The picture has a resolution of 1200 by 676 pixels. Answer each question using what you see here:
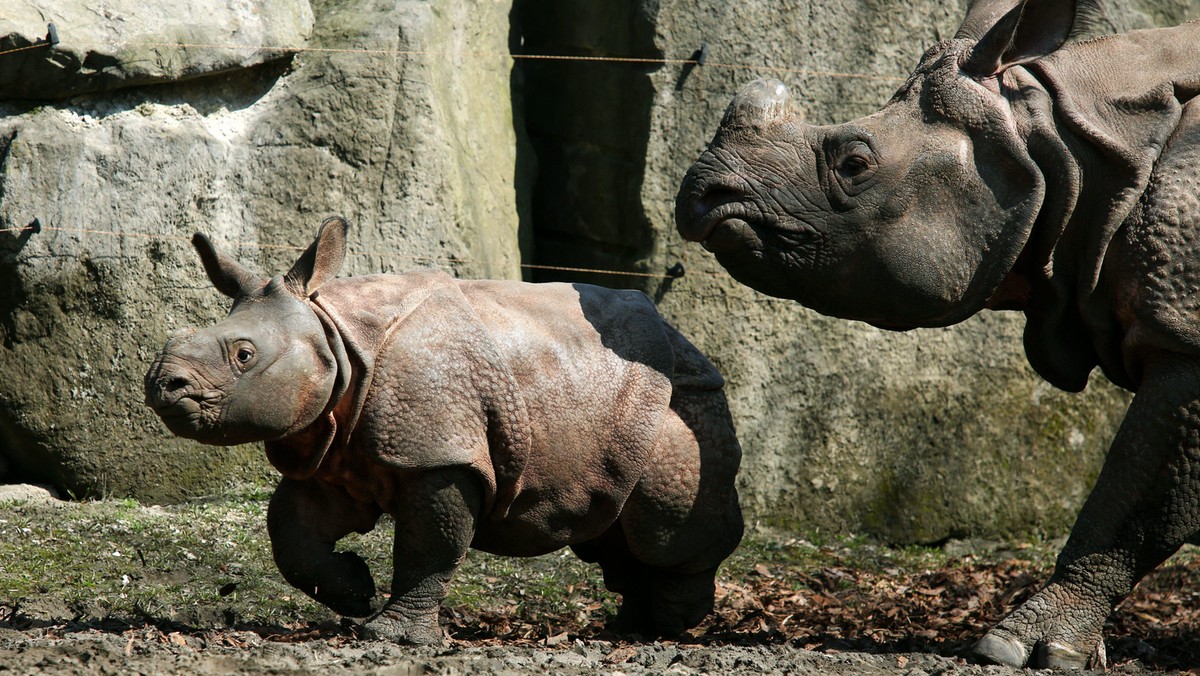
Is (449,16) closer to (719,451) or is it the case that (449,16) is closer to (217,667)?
(719,451)

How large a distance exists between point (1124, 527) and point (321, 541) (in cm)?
290

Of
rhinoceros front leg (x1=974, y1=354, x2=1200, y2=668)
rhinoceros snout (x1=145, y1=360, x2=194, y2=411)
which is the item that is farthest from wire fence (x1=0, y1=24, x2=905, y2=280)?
rhinoceros front leg (x1=974, y1=354, x2=1200, y2=668)

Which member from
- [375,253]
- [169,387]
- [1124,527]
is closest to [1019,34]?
[1124,527]

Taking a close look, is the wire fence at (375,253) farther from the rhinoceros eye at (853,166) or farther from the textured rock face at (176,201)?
the rhinoceros eye at (853,166)

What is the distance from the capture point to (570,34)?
8961 millimetres

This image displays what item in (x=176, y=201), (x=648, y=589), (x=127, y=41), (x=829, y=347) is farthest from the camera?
(x=829, y=347)

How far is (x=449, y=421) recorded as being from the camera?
4.86 m

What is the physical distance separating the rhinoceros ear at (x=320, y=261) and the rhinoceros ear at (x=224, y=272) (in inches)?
5.3

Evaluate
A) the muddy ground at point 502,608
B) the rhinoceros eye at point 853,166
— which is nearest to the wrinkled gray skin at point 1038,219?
the rhinoceros eye at point 853,166

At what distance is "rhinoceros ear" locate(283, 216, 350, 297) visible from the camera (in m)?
4.95

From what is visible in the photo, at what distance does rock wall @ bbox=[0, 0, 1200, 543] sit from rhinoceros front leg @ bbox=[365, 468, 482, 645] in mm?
3044

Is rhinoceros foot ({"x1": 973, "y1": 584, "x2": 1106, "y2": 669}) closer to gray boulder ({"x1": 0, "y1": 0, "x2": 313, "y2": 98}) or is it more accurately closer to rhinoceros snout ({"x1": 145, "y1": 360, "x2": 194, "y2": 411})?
rhinoceros snout ({"x1": 145, "y1": 360, "x2": 194, "y2": 411})

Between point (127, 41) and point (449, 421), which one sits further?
point (127, 41)

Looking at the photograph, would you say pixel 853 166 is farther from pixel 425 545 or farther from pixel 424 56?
pixel 424 56
